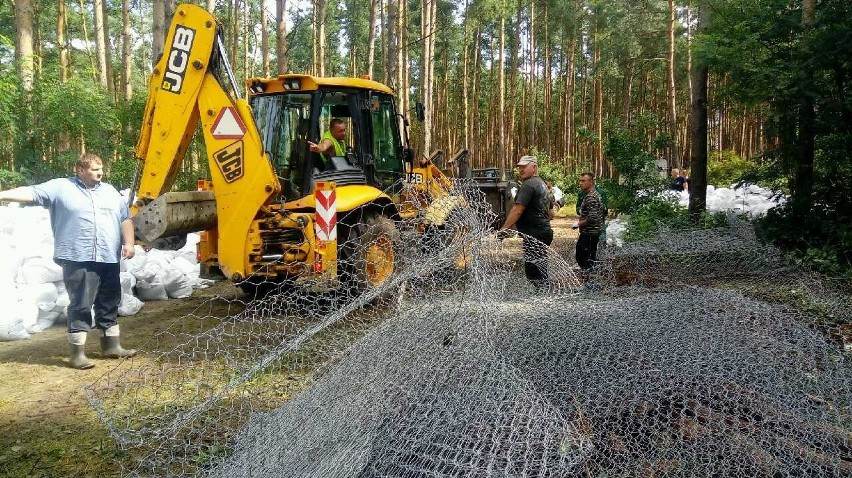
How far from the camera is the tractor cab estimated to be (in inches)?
259

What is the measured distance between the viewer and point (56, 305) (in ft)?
19.2

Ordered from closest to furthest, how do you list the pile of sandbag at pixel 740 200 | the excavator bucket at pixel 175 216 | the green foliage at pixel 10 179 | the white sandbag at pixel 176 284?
1. the excavator bucket at pixel 175 216
2. the white sandbag at pixel 176 284
3. the green foliage at pixel 10 179
4. the pile of sandbag at pixel 740 200

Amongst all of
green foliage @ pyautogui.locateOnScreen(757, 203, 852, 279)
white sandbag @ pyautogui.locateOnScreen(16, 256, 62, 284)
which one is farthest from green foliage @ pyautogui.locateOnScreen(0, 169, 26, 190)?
green foliage @ pyautogui.locateOnScreen(757, 203, 852, 279)

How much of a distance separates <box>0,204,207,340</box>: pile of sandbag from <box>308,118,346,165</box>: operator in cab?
7.56 feet

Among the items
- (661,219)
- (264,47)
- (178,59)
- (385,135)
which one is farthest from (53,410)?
(264,47)

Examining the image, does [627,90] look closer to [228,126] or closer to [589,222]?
[589,222]

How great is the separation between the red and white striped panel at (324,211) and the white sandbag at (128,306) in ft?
7.00

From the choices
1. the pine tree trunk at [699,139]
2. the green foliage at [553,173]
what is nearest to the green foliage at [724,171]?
the green foliage at [553,173]

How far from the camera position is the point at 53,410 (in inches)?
154

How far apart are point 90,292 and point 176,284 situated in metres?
2.34

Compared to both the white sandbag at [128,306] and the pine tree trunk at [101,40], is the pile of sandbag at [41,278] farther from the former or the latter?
the pine tree trunk at [101,40]

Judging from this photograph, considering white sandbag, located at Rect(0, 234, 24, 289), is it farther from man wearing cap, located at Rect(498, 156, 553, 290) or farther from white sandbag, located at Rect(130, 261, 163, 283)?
man wearing cap, located at Rect(498, 156, 553, 290)

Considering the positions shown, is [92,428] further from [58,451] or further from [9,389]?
[9,389]

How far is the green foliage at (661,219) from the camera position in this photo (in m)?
9.28
